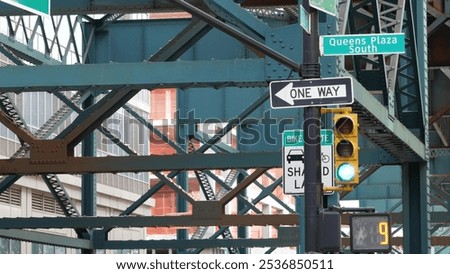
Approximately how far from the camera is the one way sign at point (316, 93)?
18.9 meters

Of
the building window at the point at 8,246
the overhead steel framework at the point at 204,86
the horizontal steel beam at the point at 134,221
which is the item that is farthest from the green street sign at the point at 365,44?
the building window at the point at 8,246

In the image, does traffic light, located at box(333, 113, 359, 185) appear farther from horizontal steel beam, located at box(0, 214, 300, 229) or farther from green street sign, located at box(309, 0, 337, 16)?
horizontal steel beam, located at box(0, 214, 300, 229)

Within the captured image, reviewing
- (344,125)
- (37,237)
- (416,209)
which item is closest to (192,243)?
(37,237)

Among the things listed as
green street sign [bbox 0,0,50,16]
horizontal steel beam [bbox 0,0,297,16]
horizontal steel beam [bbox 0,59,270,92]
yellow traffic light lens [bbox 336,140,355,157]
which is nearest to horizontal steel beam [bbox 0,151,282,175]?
horizontal steel beam [bbox 0,0,297,16]

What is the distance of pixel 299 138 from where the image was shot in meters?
20.8

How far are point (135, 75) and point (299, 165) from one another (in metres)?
3.00

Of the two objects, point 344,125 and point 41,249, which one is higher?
point 344,125

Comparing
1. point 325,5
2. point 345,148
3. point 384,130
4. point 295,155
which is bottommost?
point 295,155

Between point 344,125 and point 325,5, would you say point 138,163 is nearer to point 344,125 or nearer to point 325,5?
point 344,125

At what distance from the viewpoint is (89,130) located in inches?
1171
